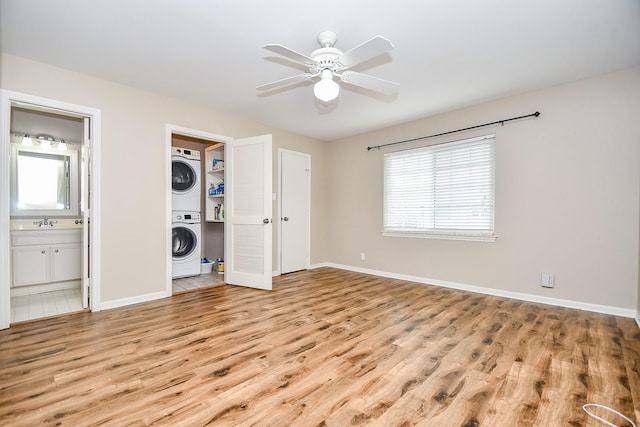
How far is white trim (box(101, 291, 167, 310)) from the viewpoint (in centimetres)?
321

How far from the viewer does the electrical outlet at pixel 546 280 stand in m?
3.36

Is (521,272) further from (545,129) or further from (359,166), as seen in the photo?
(359,166)

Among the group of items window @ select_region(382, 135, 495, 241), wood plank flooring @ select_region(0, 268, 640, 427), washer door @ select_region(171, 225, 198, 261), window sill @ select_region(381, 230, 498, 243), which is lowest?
wood plank flooring @ select_region(0, 268, 640, 427)

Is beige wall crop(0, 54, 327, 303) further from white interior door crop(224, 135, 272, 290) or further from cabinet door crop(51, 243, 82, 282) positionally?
cabinet door crop(51, 243, 82, 282)

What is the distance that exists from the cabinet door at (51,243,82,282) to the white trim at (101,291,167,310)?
1413 mm

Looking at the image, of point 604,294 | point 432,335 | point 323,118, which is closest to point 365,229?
point 323,118

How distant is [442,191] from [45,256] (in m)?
5.53

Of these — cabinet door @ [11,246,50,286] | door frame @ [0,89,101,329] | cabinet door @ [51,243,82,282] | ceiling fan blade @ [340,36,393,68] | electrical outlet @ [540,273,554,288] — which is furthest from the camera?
cabinet door @ [51,243,82,282]

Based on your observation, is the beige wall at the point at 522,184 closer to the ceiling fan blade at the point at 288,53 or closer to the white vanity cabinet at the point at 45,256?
the white vanity cabinet at the point at 45,256

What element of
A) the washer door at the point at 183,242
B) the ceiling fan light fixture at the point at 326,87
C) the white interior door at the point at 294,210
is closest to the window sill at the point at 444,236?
the white interior door at the point at 294,210

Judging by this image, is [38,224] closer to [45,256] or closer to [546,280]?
[45,256]

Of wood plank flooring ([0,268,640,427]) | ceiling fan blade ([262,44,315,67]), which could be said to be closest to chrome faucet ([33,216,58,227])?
wood plank flooring ([0,268,640,427])

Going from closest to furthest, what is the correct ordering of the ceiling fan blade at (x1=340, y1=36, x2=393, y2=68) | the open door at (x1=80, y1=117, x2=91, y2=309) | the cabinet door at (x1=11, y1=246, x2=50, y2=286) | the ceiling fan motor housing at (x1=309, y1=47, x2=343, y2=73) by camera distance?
the ceiling fan blade at (x1=340, y1=36, x2=393, y2=68), the ceiling fan motor housing at (x1=309, y1=47, x2=343, y2=73), the open door at (x1=80, y1=117, x2=91, y2=309), the cabinet door at (x1=11, y1=246, x2=50, y2=286)

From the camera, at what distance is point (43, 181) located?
4.14 m
